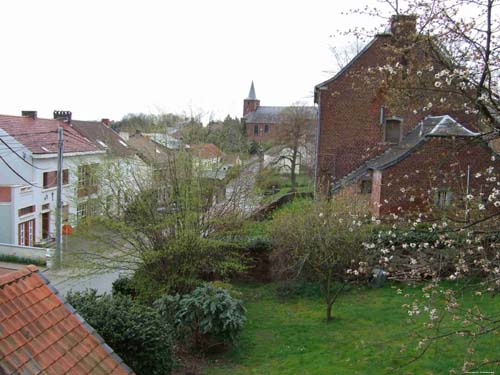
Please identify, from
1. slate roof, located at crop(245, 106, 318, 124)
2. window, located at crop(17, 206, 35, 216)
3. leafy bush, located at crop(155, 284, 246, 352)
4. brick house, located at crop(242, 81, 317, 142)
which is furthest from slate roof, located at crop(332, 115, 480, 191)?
slate roof, located at crop(245, 106, 318, 124)

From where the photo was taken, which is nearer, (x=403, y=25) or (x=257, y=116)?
(x=403, y=25)

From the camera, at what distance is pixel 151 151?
48.8 ft

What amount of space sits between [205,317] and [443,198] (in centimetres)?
580

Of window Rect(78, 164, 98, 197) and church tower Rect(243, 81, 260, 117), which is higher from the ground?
church tower Rect(243, 81, 260, 117)

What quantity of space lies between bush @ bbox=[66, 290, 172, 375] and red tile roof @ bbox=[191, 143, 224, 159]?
6320 millimetres

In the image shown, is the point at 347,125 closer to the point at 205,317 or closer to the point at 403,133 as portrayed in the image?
the point at 403,133

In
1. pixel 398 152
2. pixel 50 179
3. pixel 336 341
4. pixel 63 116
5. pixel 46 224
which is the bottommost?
pixel 46 224

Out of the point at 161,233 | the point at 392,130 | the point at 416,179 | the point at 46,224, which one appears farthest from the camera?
the point at 46,224

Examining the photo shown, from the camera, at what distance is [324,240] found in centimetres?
1338

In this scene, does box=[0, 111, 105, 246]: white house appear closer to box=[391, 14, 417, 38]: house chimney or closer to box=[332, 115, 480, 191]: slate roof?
box=[332, 115, 480, 191]: slate roof

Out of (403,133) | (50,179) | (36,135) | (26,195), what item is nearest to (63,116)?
(36,135)

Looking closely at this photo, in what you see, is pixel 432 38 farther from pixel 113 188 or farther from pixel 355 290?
pixel 355 290

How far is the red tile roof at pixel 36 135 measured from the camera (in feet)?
87.1

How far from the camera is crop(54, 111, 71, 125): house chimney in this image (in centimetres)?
3808
